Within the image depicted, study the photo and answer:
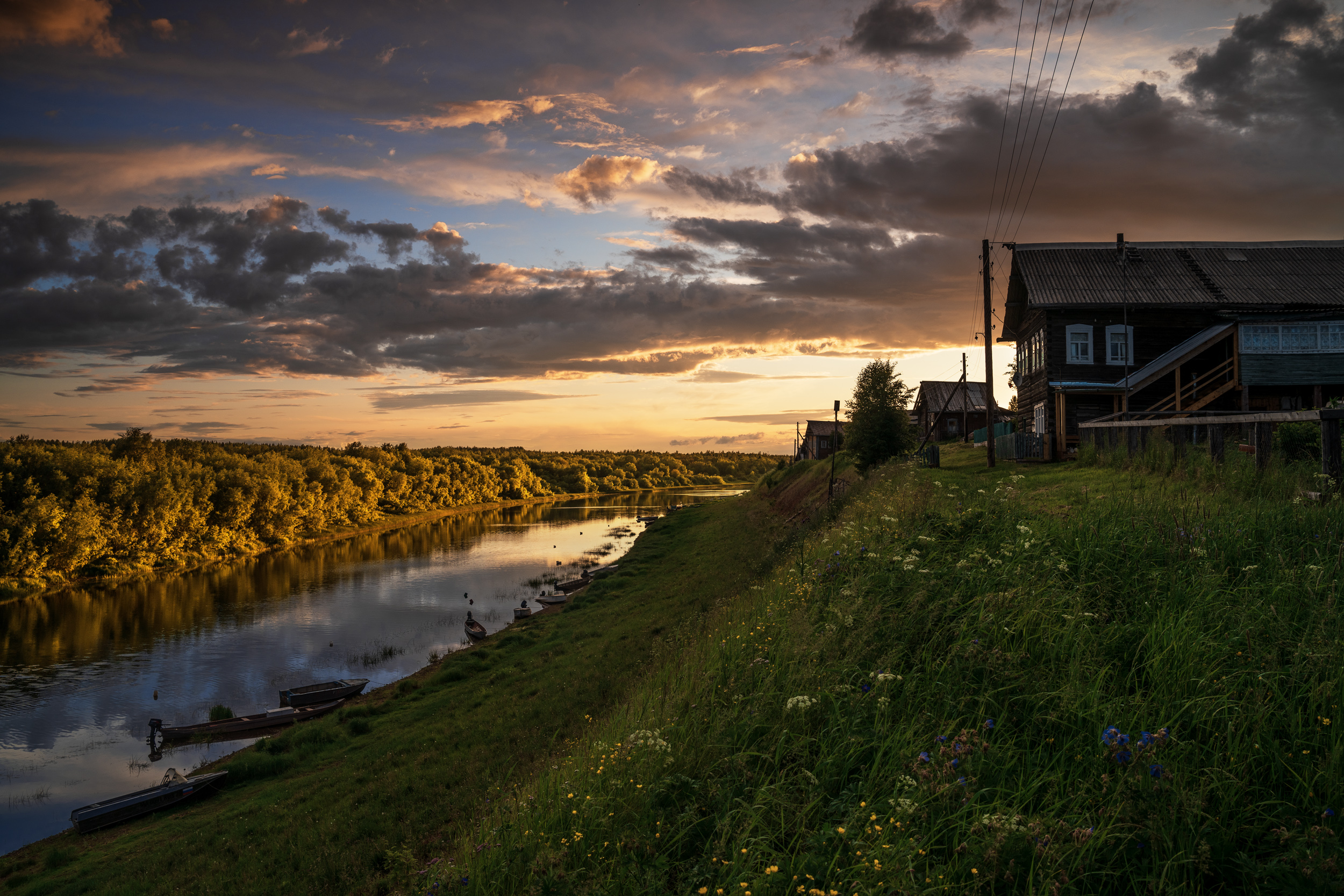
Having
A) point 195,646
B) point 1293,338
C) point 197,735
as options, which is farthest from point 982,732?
point 195,646

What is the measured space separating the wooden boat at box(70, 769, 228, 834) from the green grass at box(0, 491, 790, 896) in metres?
0.37

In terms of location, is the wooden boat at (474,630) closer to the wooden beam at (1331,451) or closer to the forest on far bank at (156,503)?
the wooden beam at (1331,451)

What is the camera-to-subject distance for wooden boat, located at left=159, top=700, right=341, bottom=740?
2530 centimetres

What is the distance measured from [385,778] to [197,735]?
50.1ft

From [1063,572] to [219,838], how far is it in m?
18.7

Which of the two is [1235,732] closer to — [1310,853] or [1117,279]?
[1310,853]

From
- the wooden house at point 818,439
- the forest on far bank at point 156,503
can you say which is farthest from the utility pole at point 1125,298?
the forest on far bank at point 156,503

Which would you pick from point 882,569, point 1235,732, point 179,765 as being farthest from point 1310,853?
point 179,765

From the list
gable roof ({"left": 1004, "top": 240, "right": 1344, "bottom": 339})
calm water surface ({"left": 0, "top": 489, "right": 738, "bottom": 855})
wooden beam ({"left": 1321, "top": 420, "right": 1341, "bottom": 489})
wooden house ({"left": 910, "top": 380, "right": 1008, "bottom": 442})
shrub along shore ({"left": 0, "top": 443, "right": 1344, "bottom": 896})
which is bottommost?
calm water surface ({"left": 0, "top": 489, "right": 738, "bottom": 855})

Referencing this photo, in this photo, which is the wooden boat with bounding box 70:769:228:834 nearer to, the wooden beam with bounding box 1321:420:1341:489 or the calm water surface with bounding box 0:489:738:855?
the calm water surface with bounding box 0:489:738:855

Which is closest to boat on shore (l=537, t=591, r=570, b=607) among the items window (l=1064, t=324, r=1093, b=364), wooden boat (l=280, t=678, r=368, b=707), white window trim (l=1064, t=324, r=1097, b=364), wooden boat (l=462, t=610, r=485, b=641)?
wooden boat (l=462, t=610, r=485, b=641)

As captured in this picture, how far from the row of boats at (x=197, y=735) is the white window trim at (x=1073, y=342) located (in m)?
35.8

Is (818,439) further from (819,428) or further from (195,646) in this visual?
(195,646)

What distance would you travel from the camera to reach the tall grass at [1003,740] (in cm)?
388
